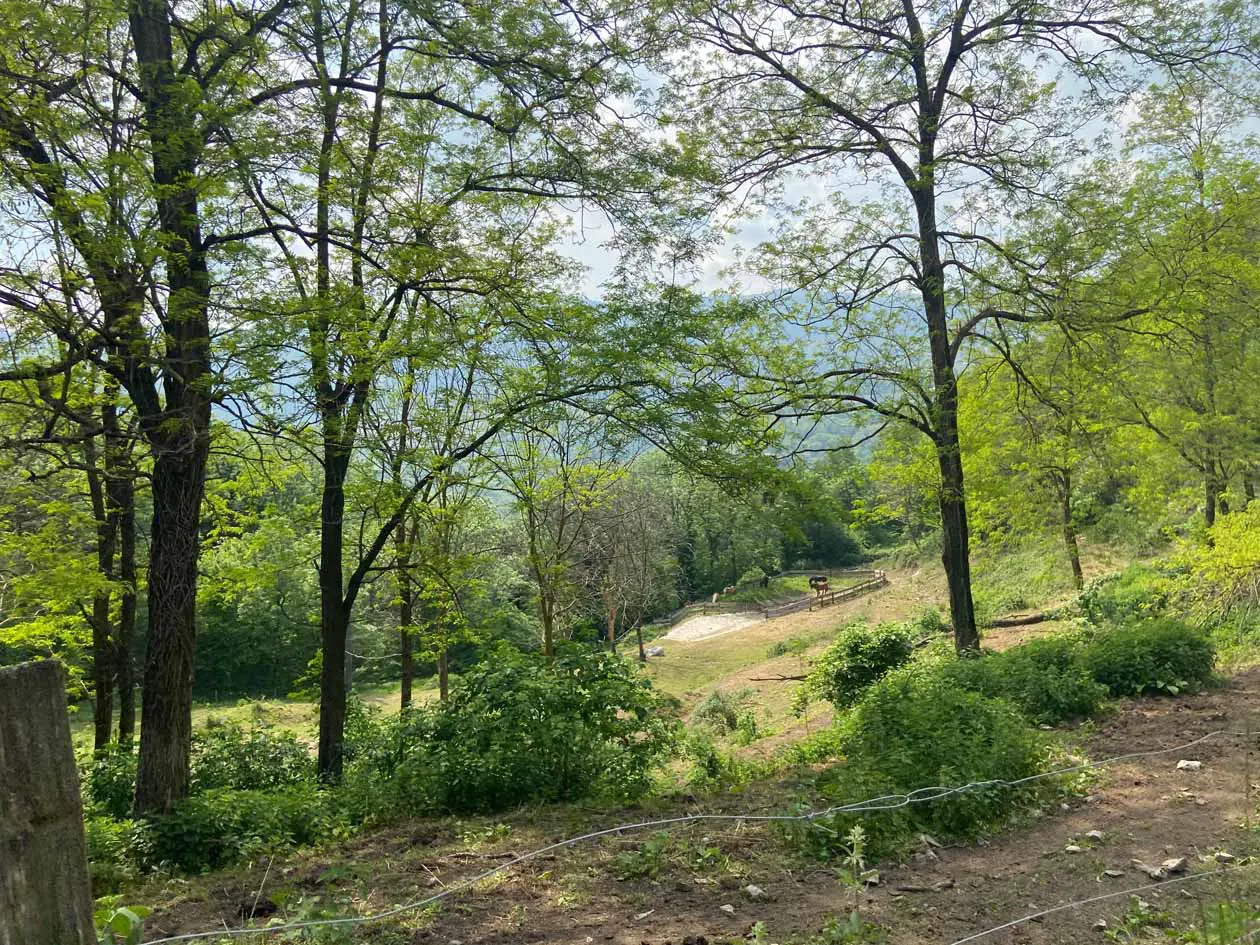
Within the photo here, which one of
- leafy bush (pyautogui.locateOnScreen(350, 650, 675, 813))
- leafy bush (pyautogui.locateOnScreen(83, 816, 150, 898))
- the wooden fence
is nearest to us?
leafy bush (pyautogui.locateOnScreen(83, 816, 150, 898))

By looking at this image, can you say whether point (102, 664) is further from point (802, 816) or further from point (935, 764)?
point (935, 764)

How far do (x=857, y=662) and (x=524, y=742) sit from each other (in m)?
6.34

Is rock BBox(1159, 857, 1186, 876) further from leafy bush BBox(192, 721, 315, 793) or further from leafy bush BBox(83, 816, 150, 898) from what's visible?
leafy bush BBox(192, 721, 315, 793)

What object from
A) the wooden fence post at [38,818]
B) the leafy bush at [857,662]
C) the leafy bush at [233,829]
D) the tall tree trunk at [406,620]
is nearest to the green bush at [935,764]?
the wooden fence post at [38,818]

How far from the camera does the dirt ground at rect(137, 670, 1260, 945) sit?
11.5 ft

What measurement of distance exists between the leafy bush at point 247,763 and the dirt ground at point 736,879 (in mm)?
3601

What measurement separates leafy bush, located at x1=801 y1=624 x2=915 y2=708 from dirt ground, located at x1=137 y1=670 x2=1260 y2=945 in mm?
5107

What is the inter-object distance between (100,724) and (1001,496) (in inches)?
667

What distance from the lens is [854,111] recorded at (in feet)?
34.2

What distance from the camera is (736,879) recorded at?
163 inches

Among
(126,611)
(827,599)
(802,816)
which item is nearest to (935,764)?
(802,816)

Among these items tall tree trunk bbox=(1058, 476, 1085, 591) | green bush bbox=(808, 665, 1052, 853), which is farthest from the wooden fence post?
tall tree trunk bbox=(1058, 476, 1085, 591)

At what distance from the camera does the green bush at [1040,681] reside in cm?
743

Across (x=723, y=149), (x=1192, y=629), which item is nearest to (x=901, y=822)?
(x=1192, y=629)
